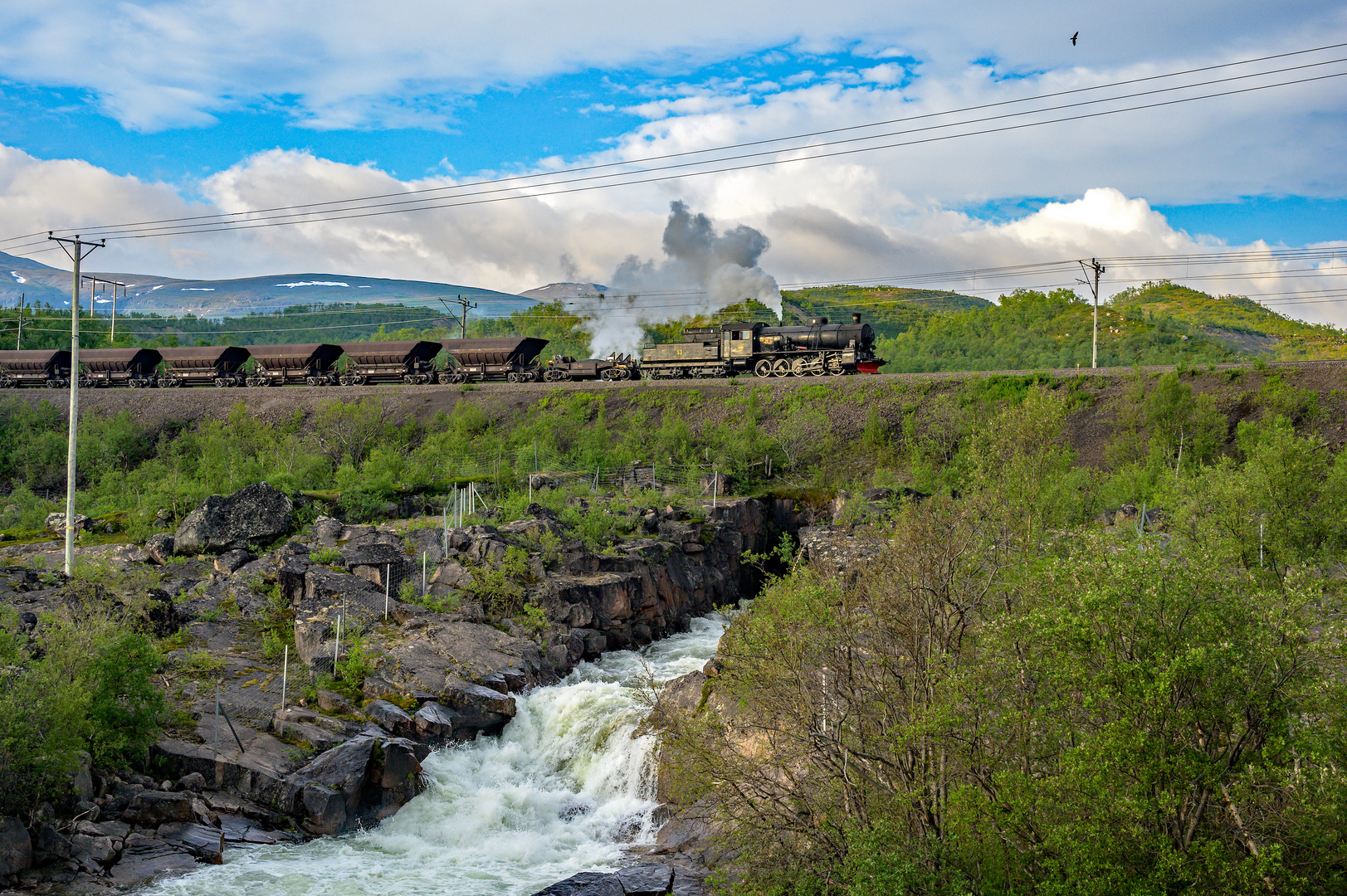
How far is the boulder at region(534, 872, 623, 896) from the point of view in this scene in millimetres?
15785

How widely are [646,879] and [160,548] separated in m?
24.5

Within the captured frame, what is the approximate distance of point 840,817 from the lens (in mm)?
14242

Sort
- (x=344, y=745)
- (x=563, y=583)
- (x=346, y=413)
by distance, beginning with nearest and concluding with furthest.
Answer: (x=344, y=745)
(x=563, y=583)
(x=346, y=413)

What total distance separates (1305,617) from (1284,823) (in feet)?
9.73

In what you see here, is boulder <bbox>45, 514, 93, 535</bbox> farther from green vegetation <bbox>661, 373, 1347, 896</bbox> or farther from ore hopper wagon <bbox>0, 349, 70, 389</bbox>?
ore hopper wagon <bbox>0, 349, 70, 389</bbox>

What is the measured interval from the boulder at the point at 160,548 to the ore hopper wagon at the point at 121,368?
3788cm

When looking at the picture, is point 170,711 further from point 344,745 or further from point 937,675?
point 937,675

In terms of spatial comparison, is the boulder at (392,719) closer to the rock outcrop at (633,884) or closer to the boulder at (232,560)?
the rock outcrop at (633,884)

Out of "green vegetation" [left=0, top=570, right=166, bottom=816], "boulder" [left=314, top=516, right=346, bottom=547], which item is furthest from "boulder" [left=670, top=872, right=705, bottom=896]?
"boulder" [left=314, top=516, right=346, bottom=547]

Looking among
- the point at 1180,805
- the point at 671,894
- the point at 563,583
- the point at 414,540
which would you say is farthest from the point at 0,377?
the point at 1180,805

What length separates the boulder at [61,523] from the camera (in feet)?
117

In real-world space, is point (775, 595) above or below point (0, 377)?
below

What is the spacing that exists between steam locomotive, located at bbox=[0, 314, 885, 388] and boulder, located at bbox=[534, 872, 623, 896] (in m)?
37.7

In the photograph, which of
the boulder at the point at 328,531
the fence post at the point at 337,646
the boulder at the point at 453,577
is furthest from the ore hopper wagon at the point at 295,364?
the fence post at the point at 337,646
